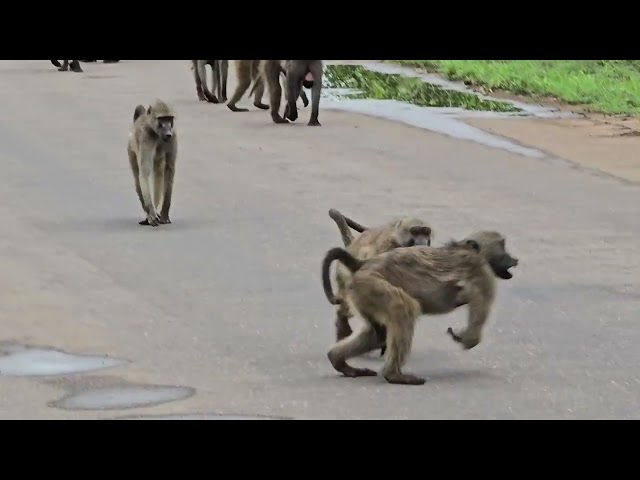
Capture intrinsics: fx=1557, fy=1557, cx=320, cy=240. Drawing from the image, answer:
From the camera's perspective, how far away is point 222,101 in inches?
893

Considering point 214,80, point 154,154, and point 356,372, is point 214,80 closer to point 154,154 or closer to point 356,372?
point 154,154

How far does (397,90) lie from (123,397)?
16372mm

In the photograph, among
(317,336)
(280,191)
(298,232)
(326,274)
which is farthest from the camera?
(280,191)

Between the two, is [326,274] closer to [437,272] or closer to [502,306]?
[437,272]

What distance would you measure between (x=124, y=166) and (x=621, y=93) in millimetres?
7968

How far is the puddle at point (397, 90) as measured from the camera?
2192 cm

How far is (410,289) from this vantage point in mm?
7898

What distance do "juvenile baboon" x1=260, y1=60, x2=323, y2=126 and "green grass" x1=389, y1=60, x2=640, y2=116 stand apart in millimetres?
2522

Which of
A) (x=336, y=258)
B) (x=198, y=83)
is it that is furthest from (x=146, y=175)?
(x=198, y=83)

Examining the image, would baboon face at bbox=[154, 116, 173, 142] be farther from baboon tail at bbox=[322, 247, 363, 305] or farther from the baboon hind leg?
the baboon hind leg

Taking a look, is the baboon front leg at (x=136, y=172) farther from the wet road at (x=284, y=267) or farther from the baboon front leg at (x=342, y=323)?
the baboon front leg at (x=342, y=323)

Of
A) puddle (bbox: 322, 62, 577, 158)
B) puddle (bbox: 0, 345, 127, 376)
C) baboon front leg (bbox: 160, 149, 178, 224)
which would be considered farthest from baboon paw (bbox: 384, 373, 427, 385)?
puddle (bbox: 322, 62, 577, 158)
